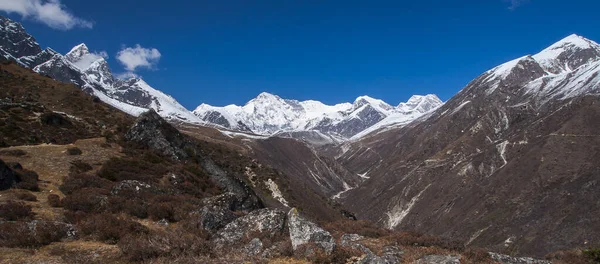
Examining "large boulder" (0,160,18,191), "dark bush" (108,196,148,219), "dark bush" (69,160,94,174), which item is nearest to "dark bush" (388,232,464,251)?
"dark bush" (108,196,148,219)

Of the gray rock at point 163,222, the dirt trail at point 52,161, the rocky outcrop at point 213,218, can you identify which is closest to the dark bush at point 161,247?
the rocky outcrop at point 213,218

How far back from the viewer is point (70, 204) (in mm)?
16219

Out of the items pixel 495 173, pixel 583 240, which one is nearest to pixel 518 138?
pixel 495 173

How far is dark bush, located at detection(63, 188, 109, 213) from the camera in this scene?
1619 centimetres

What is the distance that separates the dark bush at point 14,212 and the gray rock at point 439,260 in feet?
50.1

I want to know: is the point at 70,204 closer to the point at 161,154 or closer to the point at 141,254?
the point at 141,254

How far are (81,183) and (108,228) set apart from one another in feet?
27.8

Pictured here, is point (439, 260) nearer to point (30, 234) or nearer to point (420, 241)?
point (420, 241)

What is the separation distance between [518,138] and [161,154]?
168216 mm

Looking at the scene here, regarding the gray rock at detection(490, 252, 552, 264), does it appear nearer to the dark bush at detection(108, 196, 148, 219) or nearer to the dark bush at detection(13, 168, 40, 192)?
the dark bush at detection(108, 196, 148, 219)

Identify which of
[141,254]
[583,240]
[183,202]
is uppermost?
[183,202]

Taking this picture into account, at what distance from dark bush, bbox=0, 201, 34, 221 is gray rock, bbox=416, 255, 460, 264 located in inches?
601

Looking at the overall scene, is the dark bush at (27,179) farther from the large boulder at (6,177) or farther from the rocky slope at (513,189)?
the rocky slope at (513,189)

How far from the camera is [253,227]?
576 inches
